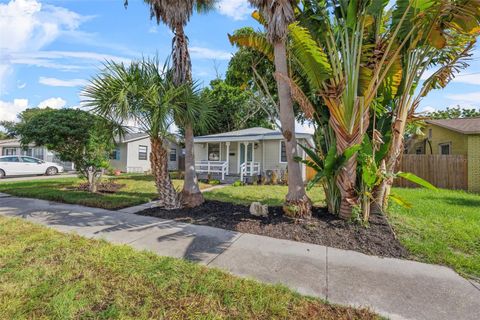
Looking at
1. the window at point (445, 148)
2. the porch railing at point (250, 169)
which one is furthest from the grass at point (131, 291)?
the window at point (445, 148)

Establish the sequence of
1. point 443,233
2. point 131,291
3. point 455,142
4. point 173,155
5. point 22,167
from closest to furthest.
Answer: point 131,291
point 443,233
point 455,142
point 22,167
point 173,155

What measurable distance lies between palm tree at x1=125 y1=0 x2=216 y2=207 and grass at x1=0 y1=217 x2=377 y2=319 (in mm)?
3594

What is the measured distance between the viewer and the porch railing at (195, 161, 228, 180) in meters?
15.9

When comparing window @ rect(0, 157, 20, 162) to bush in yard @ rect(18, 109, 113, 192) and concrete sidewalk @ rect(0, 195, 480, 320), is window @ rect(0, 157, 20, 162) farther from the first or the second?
concrete sidewalk @ rect(0, 195, 480, 320)

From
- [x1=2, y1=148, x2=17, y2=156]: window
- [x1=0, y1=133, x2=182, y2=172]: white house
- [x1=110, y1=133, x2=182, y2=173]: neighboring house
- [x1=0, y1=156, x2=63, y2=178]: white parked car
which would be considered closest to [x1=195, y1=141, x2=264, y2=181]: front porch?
[x1=0, y1=133, x2=182, y2=172]: white house

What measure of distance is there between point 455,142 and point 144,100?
16.8 metres

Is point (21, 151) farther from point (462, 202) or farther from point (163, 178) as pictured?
point (462, 202)

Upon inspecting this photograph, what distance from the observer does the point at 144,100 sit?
6172 mm

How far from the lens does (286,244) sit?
14.8ft

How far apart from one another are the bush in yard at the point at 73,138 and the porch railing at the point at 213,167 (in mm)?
6403

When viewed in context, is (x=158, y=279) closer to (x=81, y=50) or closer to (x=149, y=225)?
(x=149, y=225)

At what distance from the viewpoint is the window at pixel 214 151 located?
743 inches

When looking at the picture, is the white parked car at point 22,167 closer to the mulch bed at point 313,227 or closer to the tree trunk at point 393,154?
the mulch bed at point 313,227

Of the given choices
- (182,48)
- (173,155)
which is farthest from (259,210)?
(173,155)
